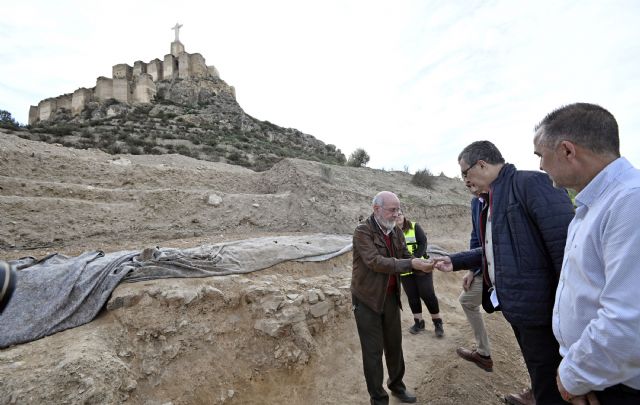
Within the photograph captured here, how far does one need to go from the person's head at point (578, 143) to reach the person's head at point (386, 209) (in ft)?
5.45

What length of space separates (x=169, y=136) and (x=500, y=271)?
26709 mm

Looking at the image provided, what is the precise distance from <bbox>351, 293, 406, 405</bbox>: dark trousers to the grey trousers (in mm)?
818

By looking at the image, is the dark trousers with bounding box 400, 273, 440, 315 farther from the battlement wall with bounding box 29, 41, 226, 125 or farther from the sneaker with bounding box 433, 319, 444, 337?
the battlement wall with bounding box 29, 41, 226, 125

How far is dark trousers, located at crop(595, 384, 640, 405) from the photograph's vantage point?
1334 millimetres

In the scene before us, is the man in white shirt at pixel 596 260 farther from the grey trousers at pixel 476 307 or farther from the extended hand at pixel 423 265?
the grey trousers at pixel 476 307

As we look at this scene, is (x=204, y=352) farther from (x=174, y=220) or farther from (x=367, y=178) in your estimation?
(x=367, y=178)

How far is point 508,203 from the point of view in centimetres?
229

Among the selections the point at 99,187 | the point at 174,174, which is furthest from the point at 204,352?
the point at 174,174


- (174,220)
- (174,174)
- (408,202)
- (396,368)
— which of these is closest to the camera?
(396,368)

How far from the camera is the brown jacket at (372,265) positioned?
10.1 feet

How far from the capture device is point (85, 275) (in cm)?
445

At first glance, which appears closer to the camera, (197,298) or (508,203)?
(508,203)

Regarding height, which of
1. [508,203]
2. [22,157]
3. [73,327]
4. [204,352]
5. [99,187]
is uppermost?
[22,157]

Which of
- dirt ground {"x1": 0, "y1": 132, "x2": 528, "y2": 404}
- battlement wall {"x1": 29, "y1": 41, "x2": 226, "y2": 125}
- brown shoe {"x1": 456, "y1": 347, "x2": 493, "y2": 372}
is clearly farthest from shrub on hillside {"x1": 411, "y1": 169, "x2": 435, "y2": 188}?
battlement wall {"x1": 29, "y1": 41, "x2": 226, "y2": 125}
